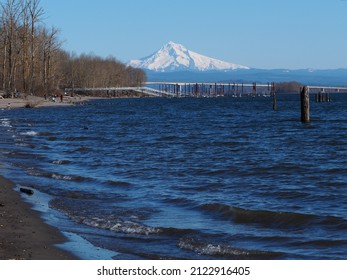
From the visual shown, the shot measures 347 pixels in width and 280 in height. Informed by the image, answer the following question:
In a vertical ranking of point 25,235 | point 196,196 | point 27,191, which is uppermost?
point 25,235

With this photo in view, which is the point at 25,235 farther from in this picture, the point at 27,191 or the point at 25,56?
the point at 25,56

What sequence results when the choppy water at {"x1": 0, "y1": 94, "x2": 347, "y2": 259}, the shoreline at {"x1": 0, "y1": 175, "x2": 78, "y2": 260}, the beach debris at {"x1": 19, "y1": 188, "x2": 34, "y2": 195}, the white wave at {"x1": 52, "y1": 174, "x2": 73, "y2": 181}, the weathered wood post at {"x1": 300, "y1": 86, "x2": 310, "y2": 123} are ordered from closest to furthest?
the shoreline at {"x1": 0, "y1": 175, "x2": 78, "y2": 260}
the choppy water at {"x1": 0, "y1": 94, "x2": 347, "y2": 259}
the beach debris at {"x1": 19, "y1": 188, "x2": 34, "y2": 195}
the white wave at {"x1": 52, "y1": 174, "x2": 73, "y2": 181}
the weathered wood post at {"x1": 300, "y1": 86, "x2": 310, "y2": 123}

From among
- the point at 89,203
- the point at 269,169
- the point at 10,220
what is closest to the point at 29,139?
the point at 269,169

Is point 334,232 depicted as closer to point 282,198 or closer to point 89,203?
point 282,198

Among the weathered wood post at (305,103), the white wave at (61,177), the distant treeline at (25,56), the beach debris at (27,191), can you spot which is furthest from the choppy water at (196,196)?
the distant treeline at (25,56)

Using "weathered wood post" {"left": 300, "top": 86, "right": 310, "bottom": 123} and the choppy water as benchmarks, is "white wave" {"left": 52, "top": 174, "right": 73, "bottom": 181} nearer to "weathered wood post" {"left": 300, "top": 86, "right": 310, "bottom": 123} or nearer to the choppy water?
the choppy water

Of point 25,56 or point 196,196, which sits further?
point 25,56

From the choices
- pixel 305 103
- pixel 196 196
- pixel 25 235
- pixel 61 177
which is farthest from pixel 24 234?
pixel 305 103

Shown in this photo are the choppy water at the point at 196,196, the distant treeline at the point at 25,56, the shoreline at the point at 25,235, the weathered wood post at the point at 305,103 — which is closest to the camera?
the shoreline at the point at 25,235

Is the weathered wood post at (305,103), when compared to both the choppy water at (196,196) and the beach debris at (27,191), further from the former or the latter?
the beach debris at (27,191)

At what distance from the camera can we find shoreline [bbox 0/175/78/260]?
9.29 m

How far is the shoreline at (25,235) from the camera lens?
929 cm

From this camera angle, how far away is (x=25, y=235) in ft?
35.2

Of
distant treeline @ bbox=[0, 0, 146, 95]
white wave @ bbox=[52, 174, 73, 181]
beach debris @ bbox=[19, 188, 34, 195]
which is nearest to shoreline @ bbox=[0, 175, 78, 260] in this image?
beach debris @ bbox=[19, 188, 34, 195]
